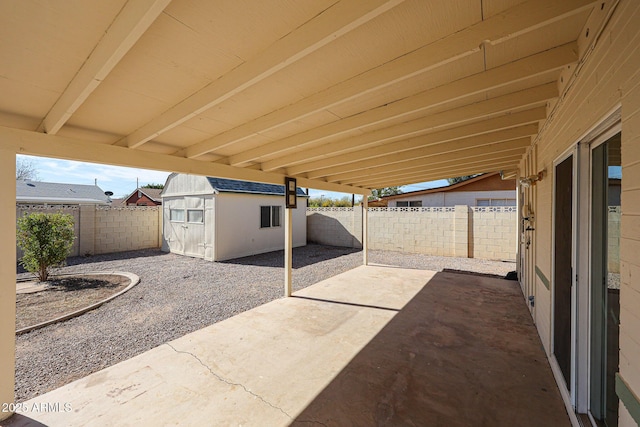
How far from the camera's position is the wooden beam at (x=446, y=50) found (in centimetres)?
149

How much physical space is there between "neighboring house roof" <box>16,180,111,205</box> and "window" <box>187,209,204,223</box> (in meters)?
9.26

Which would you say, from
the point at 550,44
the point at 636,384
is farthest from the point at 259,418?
the point at 550,44

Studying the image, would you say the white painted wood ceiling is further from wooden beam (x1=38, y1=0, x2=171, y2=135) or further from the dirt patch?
the dirt patch

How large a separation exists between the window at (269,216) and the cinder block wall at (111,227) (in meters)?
4.82

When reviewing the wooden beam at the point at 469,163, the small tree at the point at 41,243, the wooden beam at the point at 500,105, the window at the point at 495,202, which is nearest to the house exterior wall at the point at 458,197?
the window at the point at 495,202

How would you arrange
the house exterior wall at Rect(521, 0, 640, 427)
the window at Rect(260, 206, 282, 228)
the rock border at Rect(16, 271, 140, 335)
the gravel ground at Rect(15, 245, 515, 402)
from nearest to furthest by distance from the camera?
the house exterior wall at Rect(521, 0, 640, 427)
the gravel ground at Rect(15, 245, 515, 402)
the rock border at Rect(16, 271, 140, 335)
the window at Rect(260, 206, 282, 228)

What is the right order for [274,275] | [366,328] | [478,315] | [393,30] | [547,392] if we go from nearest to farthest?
[393,30]
[547,392]
[366,328]
[478,315]
[274,275]

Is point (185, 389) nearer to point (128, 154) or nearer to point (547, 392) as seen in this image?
point (128, 154)

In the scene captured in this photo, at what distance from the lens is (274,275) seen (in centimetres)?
744

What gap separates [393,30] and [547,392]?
3474mm

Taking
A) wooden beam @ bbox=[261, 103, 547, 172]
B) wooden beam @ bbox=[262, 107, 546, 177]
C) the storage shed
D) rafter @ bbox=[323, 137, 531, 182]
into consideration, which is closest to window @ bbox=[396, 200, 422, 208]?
the storage shed

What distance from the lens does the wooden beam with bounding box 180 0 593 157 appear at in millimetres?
1493

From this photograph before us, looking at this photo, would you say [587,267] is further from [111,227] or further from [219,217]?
[111,227]

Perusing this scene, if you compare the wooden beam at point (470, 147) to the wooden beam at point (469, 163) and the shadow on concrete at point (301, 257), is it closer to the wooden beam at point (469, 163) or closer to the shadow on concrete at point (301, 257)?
the wooden beam at point (469, 163)
